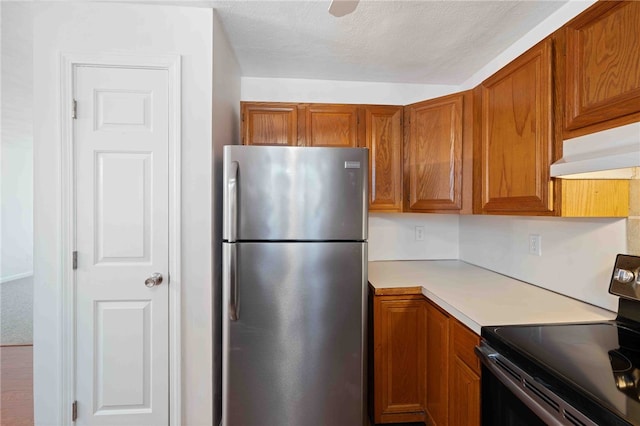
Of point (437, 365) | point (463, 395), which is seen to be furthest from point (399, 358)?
point (463, 395)

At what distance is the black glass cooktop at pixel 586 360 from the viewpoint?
0.68 m

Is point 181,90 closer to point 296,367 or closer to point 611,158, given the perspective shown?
point 296,367

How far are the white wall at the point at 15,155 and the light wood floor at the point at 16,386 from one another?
2.44m

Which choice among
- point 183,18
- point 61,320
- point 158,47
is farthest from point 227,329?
point 183,18

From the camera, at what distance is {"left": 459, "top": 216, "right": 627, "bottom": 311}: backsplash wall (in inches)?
49.4

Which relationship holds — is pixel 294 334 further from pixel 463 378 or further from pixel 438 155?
pixel 438 155

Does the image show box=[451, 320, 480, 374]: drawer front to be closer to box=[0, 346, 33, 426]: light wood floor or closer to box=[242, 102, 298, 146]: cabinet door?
box=[242, 102, 298, 146]: cabinet door

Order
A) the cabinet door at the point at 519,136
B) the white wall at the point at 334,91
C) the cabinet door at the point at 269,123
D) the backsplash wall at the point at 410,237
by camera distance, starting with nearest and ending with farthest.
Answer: the cabinet door at the point at 519,136 → the cabinet door at the point at 269,123 → the white wall at the point at 334,91 → the backsplash wall at the point at 410,237

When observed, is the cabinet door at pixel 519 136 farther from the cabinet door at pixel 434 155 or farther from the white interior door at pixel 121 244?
the white interior door at pixel 121 244

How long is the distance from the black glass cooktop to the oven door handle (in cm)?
3

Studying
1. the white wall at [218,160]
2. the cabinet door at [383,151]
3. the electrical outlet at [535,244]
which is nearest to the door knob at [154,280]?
the white wall at [218,160]

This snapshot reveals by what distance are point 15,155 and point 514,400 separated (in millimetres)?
6167

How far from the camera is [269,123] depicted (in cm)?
204

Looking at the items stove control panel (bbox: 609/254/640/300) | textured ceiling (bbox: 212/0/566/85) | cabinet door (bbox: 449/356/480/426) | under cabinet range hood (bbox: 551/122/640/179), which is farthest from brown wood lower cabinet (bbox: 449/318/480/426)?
textured ceiling (bbox: 212/0/566/85)
